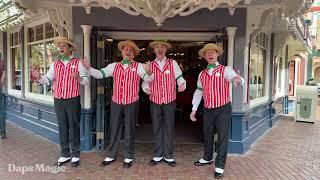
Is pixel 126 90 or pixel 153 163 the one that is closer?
pixel 126 90

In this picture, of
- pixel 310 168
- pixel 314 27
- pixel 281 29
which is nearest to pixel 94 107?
pixel 310 168

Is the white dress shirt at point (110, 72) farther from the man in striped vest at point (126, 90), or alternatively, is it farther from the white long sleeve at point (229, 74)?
the white long sleeve at point (229, 74)

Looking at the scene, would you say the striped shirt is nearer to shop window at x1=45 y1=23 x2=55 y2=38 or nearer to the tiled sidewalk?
the tiled sidewalk

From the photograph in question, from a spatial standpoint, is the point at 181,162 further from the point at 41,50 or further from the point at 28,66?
the point at 28,66

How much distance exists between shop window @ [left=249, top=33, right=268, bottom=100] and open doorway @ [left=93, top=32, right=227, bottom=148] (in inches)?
41.2

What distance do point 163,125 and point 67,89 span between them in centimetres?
149

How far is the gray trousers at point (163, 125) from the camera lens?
555 cm

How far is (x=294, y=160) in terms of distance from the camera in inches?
239

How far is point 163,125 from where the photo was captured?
222 inches

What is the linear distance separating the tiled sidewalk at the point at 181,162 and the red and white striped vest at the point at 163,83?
0.99m

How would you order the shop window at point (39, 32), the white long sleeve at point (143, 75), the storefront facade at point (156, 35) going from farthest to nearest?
the shop window at point (39, 32)
the storefront facade at point (156, 35)
the white long sleeve at point (143, 75)

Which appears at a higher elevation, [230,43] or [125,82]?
[230,43]

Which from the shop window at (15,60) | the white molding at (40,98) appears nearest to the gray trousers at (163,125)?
the white molding at (40,98)

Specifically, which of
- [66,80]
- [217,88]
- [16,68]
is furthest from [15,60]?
[217,88]
